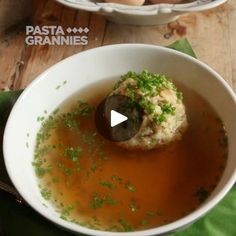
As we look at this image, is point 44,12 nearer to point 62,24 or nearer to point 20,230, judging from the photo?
point 62,24

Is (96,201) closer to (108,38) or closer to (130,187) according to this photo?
(130,187)

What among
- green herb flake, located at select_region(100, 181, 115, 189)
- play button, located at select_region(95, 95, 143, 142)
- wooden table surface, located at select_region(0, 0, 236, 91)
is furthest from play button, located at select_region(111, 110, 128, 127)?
wooden table surface, located at select_region(0, 0, 236, 91)

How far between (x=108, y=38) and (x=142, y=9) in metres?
0.17

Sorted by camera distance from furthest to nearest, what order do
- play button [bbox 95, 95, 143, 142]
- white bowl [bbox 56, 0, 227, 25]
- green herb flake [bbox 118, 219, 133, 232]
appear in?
white bowl [bbox 56, 0, 227, 25] < play button [bbox 95, 95, 143, 142] < green herb flake [bbox 118, 219, 133, 232]

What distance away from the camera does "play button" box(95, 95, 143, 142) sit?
1.14 metres

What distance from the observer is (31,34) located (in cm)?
155

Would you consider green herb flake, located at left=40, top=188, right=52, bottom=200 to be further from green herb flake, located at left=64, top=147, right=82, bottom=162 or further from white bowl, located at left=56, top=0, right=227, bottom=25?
white bowl, located at left=56, top=0, right=227, bottom=25

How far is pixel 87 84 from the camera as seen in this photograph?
4.25 ft

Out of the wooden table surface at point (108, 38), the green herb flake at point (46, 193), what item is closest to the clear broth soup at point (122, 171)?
the green herb flake at point (46, 193)

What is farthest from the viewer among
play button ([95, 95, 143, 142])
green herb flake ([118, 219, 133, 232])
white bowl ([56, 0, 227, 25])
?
white bowl ([56, 0, 227, 25])

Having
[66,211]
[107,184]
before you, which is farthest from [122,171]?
[66,211]

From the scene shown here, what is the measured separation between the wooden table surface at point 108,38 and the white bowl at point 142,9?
0.24ft

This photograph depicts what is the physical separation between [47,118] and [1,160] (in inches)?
5.9

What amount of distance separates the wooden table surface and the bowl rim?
120 mm
